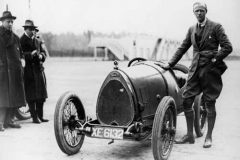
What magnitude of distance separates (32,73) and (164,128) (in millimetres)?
3629

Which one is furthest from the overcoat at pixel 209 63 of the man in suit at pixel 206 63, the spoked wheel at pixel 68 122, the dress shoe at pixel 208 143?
the spoked wheel at pixel 68 122

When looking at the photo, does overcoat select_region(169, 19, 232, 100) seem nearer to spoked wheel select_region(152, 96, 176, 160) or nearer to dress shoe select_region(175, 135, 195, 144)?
dress shoe select_region(175, 135, 195, 144)

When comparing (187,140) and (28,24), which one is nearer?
(187,140)

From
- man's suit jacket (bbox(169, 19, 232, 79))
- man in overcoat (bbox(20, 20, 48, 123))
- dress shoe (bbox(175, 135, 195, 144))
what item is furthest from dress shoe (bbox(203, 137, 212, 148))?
man in overcoat (bbox(20, 20, 48, 123))

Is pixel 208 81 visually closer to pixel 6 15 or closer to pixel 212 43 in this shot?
pixel 212 43

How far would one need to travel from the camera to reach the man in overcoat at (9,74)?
6.36 metres

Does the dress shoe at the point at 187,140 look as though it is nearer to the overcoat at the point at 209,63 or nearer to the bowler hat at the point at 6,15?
the overcoat at the point at 209,63

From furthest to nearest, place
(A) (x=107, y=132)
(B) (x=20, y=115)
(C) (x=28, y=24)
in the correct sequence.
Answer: (B) (x=20, y=115), (C) (x=28, y=24), (A) (x=107, y=132)

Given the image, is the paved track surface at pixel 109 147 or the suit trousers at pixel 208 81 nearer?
the paved track surface at pixel 109 147

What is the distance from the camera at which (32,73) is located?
7008 mm

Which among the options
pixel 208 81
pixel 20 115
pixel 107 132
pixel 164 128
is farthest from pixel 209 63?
pixel 20 115

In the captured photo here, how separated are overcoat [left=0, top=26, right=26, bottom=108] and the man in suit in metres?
3.22

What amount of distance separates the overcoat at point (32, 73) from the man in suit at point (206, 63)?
10.5 feet

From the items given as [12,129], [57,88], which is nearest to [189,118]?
[12,129]
